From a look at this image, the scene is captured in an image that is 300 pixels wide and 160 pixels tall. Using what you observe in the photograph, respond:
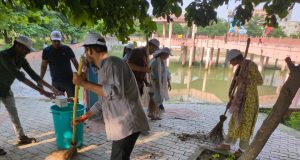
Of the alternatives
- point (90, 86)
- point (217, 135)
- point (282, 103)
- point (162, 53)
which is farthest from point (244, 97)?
point (90, 86)

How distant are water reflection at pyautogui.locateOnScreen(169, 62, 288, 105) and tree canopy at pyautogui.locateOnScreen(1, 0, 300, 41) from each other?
465 inches

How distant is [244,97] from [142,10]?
2.19m

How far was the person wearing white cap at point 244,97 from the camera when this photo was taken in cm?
352

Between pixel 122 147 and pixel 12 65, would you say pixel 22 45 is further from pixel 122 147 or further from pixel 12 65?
pixel 122 147

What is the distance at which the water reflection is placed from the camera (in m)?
15.8

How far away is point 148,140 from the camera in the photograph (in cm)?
451

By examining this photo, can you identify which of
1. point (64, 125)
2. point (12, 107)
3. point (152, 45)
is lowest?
point (64, 125)

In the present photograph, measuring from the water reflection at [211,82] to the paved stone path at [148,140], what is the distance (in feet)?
27.9

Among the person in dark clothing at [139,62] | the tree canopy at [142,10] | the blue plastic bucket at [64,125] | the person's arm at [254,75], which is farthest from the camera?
the person in dark clothing at [139,62]

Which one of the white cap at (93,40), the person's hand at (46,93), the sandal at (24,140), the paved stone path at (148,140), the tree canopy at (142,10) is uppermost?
the tree canopy at (142,10)

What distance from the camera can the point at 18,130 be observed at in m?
4.00

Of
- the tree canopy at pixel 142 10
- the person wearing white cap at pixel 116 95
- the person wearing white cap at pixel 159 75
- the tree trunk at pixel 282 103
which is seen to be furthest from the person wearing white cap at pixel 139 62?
the tree trunk at pixel 282 103

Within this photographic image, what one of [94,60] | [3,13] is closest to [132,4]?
[94,60]

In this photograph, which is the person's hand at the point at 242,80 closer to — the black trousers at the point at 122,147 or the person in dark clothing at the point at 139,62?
the person in dark clothing at the point at 139,62
